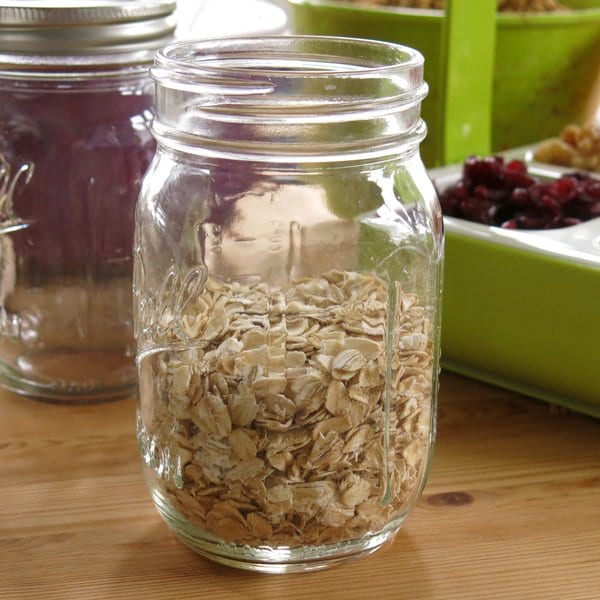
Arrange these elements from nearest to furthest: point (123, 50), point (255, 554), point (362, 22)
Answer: point (255, 554), point (123, 50), point (362, 22)

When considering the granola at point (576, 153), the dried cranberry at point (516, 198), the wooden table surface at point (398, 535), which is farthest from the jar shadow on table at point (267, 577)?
the granola at point (576, 153)

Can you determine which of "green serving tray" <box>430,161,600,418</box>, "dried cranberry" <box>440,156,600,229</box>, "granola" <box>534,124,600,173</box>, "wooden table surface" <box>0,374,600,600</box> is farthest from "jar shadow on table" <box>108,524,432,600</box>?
"granola" <box>534,124,600,173</box>

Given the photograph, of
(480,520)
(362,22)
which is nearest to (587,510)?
(480,520)

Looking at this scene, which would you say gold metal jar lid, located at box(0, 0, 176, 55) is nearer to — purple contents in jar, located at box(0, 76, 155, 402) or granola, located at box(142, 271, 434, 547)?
purple contents in jar, located at box(0, 76, 155, 402)

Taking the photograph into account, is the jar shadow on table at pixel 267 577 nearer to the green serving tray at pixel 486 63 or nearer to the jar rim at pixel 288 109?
the jar rim at pixel 288 109

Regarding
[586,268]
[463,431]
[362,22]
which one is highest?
[362,22]

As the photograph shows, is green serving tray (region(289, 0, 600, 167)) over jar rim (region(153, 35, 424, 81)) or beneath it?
beneath

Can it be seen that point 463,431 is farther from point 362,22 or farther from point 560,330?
point 362,22

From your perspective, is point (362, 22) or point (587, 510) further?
point (362, 22)

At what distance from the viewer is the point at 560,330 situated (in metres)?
0.74

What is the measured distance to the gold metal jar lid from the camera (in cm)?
69

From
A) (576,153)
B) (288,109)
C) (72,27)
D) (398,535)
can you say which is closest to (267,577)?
(398,535)

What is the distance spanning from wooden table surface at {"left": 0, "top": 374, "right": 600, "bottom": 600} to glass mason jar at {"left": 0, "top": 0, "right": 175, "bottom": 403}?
38 millimetres

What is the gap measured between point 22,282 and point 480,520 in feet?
1.18
